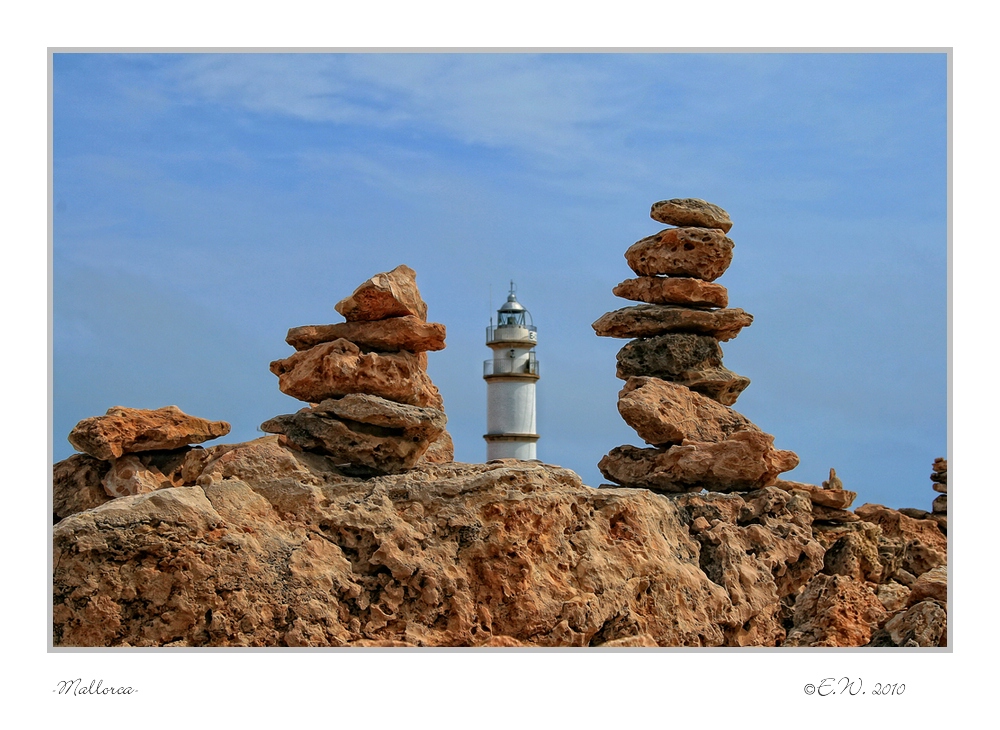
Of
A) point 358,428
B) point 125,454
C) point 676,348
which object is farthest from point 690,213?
point 125,454

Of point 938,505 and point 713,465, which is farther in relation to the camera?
point 938,505

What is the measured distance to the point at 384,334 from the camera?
10.8 meters

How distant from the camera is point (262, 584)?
9.43 meters

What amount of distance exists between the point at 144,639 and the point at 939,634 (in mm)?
5986

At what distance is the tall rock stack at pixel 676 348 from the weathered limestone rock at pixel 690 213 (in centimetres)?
1

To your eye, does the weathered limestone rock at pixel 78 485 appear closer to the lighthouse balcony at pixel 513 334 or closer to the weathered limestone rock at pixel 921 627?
the weathered limestone rock at pixel 921 627

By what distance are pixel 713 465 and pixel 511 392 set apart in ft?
87.6

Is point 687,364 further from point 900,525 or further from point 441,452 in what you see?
point 900,525

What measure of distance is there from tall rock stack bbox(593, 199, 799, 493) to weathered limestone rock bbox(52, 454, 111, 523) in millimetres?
5109

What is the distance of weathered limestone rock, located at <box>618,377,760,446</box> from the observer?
13297mm

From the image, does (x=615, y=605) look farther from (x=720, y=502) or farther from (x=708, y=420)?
(x=708, y=420)

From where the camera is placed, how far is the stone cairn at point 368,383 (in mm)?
10570

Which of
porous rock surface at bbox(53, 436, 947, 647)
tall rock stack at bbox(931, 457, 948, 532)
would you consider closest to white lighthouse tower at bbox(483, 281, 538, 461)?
tall rock stack at bbox(931, 457, 948, 532)

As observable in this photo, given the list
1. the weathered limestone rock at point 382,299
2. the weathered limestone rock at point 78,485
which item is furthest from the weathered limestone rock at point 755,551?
the weathered limestone rock at point 78,485
